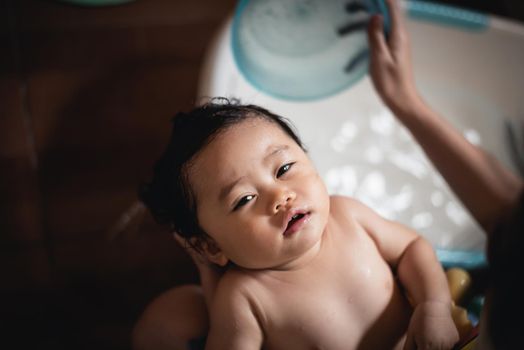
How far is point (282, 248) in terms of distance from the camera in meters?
0.67

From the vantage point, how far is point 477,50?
1.23m

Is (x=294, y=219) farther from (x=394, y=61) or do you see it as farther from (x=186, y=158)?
(x=394, y=61)

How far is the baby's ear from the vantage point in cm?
74

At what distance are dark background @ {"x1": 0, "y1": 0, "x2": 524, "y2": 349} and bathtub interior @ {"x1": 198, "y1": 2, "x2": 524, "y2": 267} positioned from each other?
1.05ft

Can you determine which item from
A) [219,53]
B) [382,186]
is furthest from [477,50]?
[219,53]

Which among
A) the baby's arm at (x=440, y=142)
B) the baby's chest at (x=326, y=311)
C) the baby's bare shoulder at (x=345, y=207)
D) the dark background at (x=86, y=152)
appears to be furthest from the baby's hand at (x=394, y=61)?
the dark background at (x=86, y=152)

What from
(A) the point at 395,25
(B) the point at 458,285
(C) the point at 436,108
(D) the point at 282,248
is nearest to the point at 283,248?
(D) the point at 282,248

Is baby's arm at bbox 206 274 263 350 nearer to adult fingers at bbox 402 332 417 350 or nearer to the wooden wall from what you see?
adult fingers at bbox 402 332 417 350

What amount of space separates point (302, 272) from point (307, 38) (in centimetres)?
48

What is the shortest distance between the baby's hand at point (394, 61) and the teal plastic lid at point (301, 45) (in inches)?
2.2

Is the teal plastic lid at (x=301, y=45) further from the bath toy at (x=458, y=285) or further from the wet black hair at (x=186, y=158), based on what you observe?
the bath toy at (x=458, y=285)

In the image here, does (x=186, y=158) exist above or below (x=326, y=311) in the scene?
above

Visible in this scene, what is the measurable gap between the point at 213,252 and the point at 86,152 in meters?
0.69

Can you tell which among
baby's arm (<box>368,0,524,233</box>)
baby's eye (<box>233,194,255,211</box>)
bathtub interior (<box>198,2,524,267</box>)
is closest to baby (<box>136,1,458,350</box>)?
baby's eye (<box>233,194,255,211</box>)
